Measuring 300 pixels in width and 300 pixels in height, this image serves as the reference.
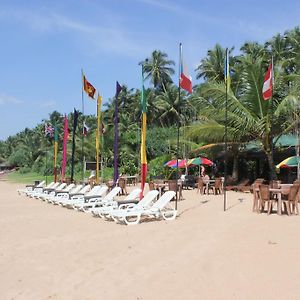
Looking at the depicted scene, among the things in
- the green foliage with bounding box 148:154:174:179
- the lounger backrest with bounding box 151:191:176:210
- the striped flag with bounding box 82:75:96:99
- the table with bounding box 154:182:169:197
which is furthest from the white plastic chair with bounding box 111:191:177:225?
the green foliage with bounding box 148:154:174:179

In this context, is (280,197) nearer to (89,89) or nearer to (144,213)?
(144,213)

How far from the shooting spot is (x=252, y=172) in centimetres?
2903

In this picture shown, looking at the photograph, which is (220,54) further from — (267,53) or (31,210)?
(31,210)

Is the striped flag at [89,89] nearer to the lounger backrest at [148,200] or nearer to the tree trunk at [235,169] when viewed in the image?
the tree trunk at [235,169]

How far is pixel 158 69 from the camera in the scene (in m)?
58.6

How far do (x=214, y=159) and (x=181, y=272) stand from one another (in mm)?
22822

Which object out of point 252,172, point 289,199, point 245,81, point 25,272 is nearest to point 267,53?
point 252,172

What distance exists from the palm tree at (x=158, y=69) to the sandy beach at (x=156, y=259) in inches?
1866

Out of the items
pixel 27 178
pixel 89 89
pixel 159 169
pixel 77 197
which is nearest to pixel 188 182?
pixel 89 89

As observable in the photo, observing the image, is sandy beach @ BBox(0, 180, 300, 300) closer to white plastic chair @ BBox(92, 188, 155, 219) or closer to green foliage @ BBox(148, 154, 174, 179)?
white plastic chair @ BBox(92, 188, 155, 219)

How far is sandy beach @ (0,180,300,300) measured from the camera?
584 centimetres

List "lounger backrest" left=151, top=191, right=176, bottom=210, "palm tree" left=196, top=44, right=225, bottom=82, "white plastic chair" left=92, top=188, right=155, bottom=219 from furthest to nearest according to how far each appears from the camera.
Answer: "palm tree" left=196, top=44, right=225, bottom=82, "white plastic chair" left=92, top=188, right=155, bottom=219, "lounger backrest" left=151, top=191, right=176, bottom=210

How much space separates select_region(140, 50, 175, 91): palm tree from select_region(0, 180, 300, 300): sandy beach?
47.4m

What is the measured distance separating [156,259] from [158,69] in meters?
52.4
